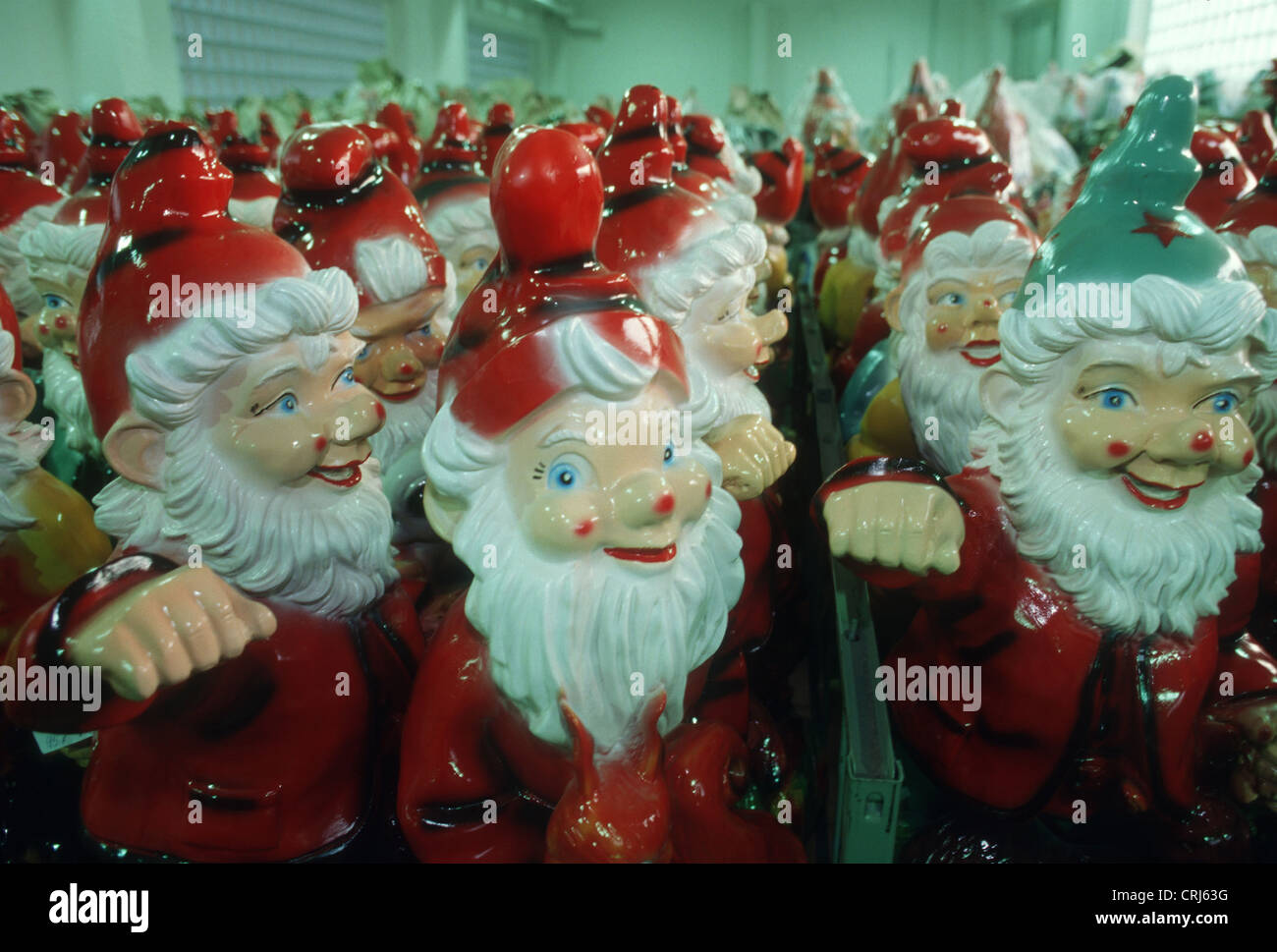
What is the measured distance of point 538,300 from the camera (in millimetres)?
1181

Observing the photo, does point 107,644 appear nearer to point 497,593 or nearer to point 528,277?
point 497,593

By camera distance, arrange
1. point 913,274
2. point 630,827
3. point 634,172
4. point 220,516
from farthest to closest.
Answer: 1. point 913,274
2. point 634,172
3. point 220,516
4. point 630,827

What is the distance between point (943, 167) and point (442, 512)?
2.04 m

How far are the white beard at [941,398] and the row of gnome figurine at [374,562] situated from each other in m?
0.58

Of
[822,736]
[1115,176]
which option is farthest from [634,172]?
[822,736]

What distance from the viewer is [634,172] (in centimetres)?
192

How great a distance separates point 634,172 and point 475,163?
978 millimetres

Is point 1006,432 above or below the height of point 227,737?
above

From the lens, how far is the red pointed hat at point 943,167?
2529 millimetres

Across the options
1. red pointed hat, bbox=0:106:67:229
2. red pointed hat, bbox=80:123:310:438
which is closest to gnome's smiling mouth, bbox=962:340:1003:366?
red pointed hat, bbox=80:123:310:438

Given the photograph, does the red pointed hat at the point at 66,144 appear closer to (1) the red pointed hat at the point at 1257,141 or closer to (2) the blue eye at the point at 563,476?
(2) the blue eye at the point at 563,476

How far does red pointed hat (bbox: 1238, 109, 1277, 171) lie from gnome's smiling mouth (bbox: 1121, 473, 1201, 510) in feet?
7.31

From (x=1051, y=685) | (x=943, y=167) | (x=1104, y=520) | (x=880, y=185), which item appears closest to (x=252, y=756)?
(x=1051, y=685)

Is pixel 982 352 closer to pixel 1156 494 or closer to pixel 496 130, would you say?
pixel 1156 494
